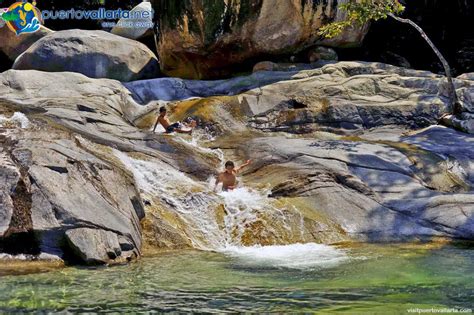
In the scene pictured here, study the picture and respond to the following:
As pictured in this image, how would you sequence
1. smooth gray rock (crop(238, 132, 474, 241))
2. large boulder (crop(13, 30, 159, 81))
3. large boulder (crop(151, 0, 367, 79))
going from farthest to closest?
large boulder (crop(13, 30, 159, 81)) < large boulder (crop(151, 0, 367, 79)) < smooth gray rock (crop(238, 132, 474, 241))

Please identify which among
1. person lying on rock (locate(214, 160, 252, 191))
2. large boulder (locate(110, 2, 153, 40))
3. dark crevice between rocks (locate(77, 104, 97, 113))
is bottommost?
person lying on rock (locate(214, 160, 252, 191))

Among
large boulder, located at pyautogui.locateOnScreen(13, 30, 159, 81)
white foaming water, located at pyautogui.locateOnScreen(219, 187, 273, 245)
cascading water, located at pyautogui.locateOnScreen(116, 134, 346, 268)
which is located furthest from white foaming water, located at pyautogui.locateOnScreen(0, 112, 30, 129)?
large boulder, located at pyautogui.locateOnScreen(13, 30, 159, 81)

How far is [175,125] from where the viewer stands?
13602 millimetres

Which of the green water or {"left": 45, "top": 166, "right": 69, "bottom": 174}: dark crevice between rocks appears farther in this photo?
{"left": 45, "top": 166, "right": 69, "bottom": 174}: dark crevice between rocks

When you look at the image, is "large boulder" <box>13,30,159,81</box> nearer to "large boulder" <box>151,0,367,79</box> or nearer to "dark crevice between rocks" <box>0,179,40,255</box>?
"large boulder" <box>151,0,367,79</box>

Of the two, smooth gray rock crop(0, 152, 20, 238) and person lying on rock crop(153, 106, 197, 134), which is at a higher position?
smooth gray rock crop(0, 152, 20, 238)

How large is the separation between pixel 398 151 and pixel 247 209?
141 inches

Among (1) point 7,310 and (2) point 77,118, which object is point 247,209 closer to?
(2) point 77,118

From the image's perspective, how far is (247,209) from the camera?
955cm

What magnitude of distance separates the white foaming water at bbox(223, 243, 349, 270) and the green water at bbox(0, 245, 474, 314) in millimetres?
13

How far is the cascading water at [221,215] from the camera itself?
858 cm

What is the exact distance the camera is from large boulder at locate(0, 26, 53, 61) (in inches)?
869

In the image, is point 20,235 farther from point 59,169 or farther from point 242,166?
point 242,166

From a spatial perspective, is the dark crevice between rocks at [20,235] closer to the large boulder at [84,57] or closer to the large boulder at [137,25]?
the large boulder at [84,57]
